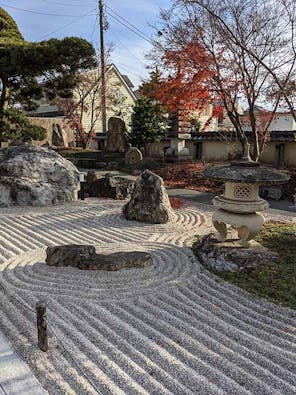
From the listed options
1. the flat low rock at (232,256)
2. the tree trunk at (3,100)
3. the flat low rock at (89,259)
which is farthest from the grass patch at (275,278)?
the tree trunk at (3,100)

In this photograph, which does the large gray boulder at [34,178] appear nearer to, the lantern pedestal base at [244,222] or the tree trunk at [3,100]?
the tree trunk at [3,100]

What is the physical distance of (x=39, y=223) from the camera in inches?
344

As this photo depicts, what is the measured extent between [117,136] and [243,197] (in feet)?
58.0

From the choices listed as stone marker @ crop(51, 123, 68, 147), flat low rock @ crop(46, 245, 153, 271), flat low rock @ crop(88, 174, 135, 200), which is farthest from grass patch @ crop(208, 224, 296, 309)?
stone marker @ crop(51, 123, 68, 147)

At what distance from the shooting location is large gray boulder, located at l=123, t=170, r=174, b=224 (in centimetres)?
884

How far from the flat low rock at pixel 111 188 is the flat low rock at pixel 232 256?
599 centimetres

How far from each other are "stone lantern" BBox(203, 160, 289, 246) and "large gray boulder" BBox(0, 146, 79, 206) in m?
6.23

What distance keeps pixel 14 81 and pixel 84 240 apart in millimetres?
9374

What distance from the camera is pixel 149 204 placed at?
8938 mm

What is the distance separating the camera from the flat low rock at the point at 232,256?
5.72 metres

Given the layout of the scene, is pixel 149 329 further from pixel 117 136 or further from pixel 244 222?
pixel 117 136

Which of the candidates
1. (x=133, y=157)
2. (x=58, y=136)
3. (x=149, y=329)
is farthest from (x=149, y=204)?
(x=58, y=136)

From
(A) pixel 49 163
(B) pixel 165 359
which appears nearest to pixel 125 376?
(B) pixel 165 359

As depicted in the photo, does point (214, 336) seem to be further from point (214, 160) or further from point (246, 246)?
point (214, 160)
